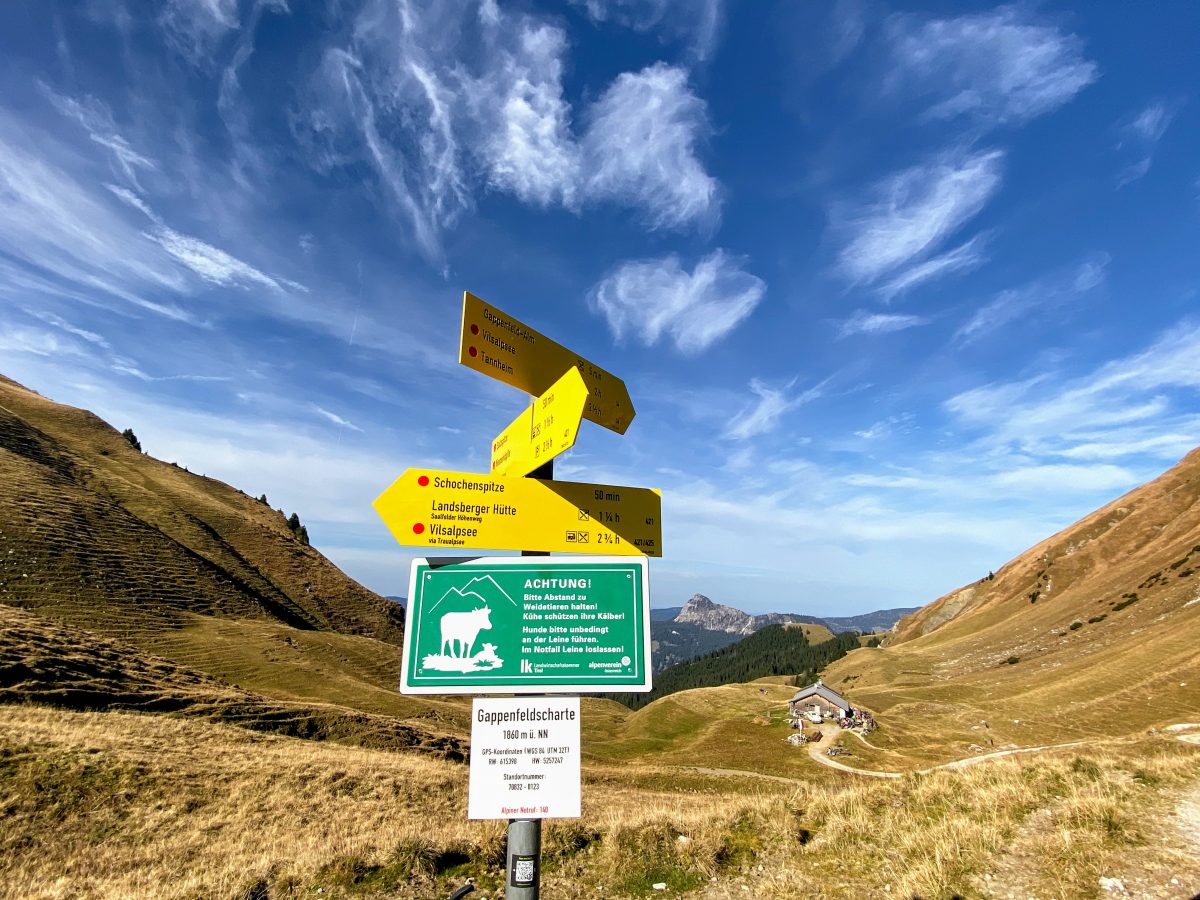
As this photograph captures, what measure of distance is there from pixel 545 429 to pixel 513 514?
0.85 metres

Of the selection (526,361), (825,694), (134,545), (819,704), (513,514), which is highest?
(134,545)

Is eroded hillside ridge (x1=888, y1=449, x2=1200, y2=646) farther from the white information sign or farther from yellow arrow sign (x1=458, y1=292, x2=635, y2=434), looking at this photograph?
the white information sign

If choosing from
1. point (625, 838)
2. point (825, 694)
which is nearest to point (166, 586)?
point (625, 838)

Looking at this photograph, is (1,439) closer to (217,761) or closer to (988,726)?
(217,761)

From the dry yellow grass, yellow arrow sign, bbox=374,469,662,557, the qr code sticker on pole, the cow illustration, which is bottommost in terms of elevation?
the dry yellow grass

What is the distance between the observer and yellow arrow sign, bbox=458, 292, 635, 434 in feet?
17.4

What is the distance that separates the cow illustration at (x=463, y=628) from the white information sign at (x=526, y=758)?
44cm

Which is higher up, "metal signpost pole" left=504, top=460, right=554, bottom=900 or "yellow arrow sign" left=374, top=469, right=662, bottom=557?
"yellow arrow sign" left=374, top=469, right=662, bottom=557

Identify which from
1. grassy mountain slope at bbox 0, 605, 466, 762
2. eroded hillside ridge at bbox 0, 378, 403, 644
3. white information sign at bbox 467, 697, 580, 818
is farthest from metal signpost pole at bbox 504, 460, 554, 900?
eroded hillside ridge at bbox 0, 378, 403, 644

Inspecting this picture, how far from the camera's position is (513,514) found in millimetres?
4926

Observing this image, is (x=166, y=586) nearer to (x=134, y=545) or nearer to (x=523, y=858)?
(x=134, y=545)

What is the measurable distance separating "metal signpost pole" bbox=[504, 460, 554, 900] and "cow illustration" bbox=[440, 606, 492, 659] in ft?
4.34

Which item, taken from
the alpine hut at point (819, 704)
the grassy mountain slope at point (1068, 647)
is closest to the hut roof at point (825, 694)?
the alpine hut at point (819, 704)

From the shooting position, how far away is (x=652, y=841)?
8.42 metres
